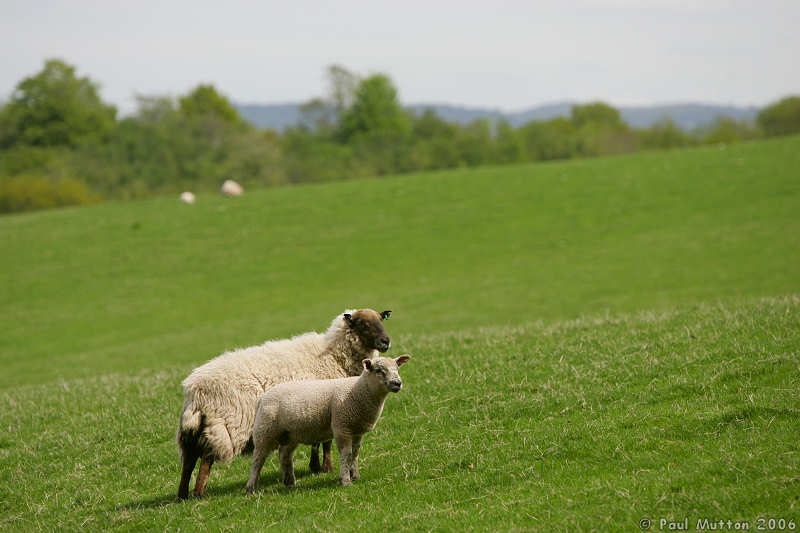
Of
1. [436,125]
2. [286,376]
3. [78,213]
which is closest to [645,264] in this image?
[286,376]

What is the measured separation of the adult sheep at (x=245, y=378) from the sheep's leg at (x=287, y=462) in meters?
0.62

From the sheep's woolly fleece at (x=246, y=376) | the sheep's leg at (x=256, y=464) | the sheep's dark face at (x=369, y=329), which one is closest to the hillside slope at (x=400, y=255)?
the sheep's woolly fleece at (x=246, y=376)

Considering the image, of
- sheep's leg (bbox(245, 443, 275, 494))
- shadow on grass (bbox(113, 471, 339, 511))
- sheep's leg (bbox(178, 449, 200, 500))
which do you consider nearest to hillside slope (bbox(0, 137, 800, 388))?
shadow on grass (bbox(113, 471, 339, 511))

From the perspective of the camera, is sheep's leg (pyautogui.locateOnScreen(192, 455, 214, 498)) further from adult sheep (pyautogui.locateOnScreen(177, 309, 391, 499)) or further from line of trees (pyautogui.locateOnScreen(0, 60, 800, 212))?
line of trees (pyautogui.locateOnScreen(0, 60, 800, 212))

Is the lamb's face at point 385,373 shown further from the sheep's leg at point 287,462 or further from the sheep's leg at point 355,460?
the sheep's leg at point 287,462

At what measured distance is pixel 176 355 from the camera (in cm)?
2634

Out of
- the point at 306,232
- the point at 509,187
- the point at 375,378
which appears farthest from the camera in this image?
the point at 509,187

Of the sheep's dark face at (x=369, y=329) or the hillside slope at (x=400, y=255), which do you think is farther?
the hillside slope at (x=400, y=255)

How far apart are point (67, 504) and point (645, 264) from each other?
96.7 feet

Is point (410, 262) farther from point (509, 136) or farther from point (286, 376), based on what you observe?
point (509, 136)

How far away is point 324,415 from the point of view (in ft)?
27.6

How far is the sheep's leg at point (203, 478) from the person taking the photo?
28.8ft

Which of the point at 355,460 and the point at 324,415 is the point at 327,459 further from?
the point at 324,415

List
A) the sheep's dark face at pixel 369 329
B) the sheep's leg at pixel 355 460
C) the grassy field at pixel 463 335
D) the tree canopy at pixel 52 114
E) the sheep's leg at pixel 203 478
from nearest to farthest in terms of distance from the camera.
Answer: the grassy field at pixel 463 335, the sheep's leg at pixel 355 460, the sheep's leg at pixel 203 478, the sheep's dark face at pixel 369 329, the tree canopy at pixel 52 114
